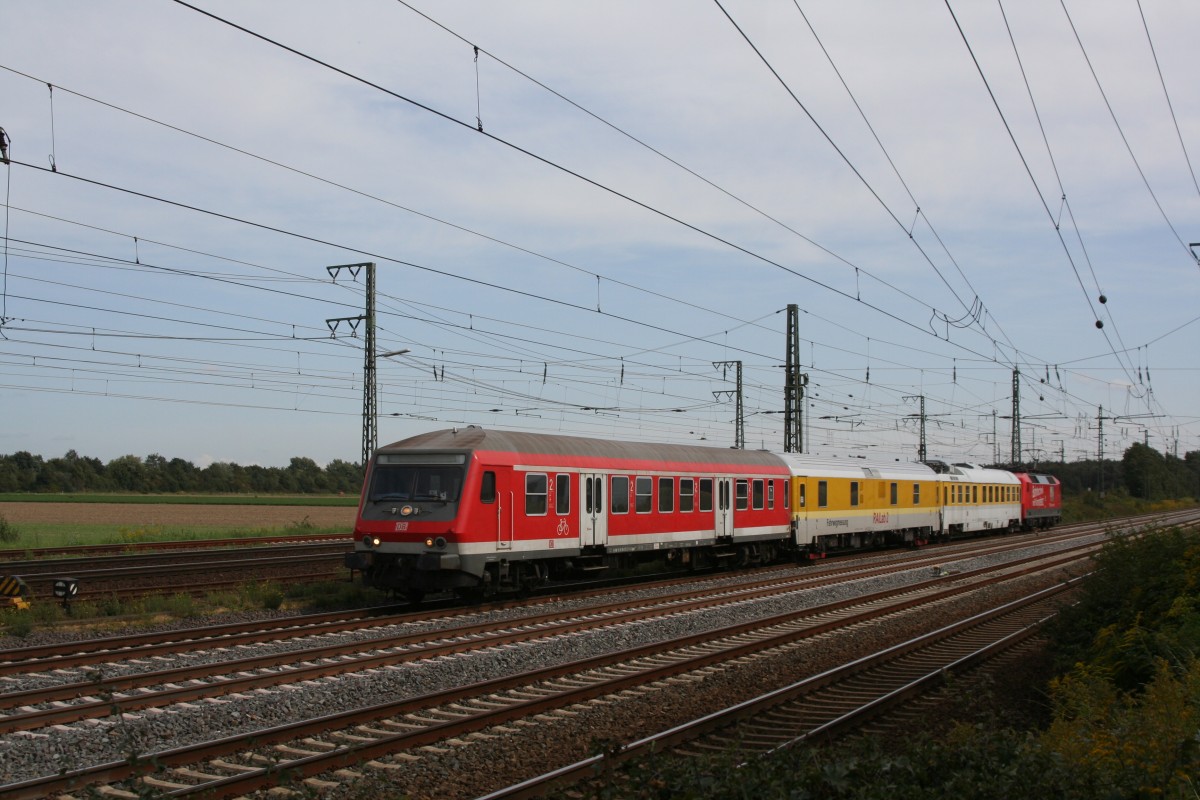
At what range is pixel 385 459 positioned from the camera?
61.2 feet

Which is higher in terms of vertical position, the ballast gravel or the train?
the train

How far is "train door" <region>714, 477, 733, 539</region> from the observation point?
82.0 feet

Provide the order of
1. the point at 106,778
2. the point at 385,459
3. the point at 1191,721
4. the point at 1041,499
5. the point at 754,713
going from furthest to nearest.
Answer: the point at 1041,499
the point at 385,459
the point at 754,713
the point at 106,778
the point at 1191,721

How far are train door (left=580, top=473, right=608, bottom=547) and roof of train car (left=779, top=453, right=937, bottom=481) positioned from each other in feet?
31.5

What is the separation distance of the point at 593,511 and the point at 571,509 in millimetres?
770

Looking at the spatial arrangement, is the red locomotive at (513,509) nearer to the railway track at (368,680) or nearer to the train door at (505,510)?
the train door at (505,510)

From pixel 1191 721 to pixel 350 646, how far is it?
9585mm

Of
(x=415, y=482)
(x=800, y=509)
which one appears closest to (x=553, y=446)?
(x=415, y=482)

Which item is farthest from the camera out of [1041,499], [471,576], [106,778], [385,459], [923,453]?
[923,453]

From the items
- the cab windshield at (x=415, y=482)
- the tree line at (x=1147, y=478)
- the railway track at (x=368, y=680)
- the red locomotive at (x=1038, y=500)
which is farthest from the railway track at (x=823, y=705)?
the tree line at (x=1147, y=478)

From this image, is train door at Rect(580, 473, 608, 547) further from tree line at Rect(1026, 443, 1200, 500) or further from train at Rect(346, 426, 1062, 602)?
tree line at Rect(1026, 443, 1200, 500)

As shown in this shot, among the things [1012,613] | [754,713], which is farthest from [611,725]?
[1012,613]

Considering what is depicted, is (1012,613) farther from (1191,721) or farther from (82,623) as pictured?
(82,623)

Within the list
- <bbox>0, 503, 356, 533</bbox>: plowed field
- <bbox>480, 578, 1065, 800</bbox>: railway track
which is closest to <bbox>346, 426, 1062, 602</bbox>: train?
<bbox>480, 578, 1065, 800</bbox>: railway track
